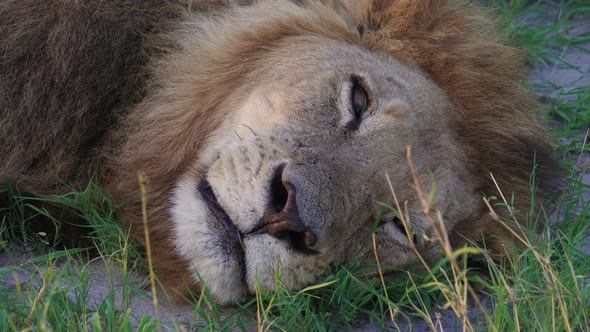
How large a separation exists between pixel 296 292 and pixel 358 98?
0.76 metres

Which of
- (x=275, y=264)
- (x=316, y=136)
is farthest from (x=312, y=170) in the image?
(x=275, y=264)

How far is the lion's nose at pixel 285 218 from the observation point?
2619 mm

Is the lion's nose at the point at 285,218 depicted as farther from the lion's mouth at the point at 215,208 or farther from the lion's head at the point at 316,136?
the lion's mouth at the point at 215,208

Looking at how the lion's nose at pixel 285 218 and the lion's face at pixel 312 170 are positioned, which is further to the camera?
the lion's face at pixel 312 170

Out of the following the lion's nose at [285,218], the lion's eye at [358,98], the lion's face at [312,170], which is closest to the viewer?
the lion's nose at [285,218]

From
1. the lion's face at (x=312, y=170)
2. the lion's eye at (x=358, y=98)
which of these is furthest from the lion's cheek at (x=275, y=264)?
the lion's eye at (x=358, y=98)

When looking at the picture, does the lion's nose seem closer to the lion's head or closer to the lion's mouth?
the lion's head

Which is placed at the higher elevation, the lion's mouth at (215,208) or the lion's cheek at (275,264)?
the lion's mouth at (215,208)

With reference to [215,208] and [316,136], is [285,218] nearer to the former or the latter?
[215,208]

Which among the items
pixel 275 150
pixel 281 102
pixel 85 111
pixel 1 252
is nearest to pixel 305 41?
pixel 281 102

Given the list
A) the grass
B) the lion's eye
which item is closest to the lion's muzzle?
the grass

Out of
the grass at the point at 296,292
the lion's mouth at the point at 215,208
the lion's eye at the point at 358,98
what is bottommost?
the grass at the point at 296,292

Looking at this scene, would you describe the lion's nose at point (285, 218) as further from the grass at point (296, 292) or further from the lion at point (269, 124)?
the grass at point (296, 292)

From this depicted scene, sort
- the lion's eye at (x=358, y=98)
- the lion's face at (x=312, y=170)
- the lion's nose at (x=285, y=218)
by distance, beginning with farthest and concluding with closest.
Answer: the lion's eye at (x=358, y=98)
the lion's face at (x=312, y=170)
the lion's nose at (x=285, y=218)
